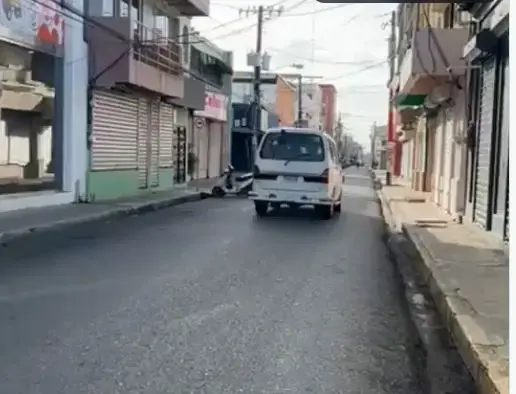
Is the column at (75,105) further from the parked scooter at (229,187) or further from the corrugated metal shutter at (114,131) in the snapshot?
the parked scooter at (229,187)

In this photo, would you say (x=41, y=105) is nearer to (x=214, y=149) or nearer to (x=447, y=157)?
(x=447, y=157)

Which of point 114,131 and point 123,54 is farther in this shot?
point 114,131

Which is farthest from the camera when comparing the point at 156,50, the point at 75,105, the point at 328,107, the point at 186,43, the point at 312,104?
the point at 328,107

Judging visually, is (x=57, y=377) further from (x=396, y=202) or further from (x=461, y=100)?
(x=396, y=202)

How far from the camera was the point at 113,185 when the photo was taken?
25.3m

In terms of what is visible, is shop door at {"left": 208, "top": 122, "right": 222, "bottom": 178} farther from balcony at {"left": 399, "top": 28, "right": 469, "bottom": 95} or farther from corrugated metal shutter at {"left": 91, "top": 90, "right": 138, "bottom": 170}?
balcony at {"left": 399, "top": 28, "right": 469, "bottom": 95}

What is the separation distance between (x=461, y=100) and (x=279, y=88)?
240 feet

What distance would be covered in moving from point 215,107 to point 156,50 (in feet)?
58.9

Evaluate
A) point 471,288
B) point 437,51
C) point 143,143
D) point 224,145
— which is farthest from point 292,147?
point 224,145

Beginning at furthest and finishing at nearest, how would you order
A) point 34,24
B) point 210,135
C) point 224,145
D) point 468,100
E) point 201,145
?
point 224,145 < point 210,135 < point 201,145 < point 34,24 < point 468,100

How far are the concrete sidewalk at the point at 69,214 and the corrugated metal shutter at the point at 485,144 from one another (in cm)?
838

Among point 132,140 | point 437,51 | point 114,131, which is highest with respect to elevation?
point 437,51

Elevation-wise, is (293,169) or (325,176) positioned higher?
(293,169)

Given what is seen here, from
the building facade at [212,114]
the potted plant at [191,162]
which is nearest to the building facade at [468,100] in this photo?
the potted plant at [191,162]
